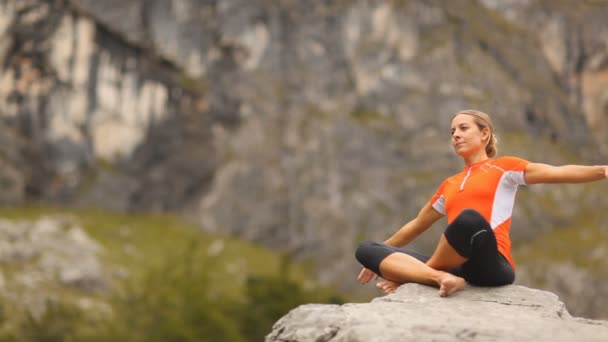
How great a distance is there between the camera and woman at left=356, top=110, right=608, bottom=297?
7.59m

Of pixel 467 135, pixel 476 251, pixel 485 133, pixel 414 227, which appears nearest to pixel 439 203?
pixel 414 227

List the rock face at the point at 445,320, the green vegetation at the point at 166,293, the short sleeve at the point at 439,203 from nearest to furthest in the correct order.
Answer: the rock face at the point at 445,320
the short sleeve at the point at 439,203
the green vegetation at the point at 166,293

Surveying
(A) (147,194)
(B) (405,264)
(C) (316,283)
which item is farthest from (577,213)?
(B) (405,264)

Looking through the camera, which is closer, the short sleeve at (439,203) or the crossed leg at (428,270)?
the crossed leg at (428,270)

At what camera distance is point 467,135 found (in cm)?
888

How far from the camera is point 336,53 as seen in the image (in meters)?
123

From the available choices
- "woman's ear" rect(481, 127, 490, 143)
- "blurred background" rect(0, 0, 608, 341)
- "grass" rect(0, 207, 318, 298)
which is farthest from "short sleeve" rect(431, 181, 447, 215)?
"blurred background" rect(0, 0, 608, 341)

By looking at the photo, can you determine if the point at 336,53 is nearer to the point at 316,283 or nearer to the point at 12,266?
the point at 316,283

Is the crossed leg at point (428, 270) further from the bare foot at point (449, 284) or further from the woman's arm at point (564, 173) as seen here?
the woman's arm at point (564, 173)

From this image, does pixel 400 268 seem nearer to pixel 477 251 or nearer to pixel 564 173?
pixel 477 251

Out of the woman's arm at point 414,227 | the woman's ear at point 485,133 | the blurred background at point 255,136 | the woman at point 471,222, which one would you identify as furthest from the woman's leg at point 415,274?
the blurred background at point 255,136

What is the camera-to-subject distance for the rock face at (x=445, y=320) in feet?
21.3

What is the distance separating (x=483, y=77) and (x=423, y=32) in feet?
48.2

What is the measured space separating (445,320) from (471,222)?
3.98ft
